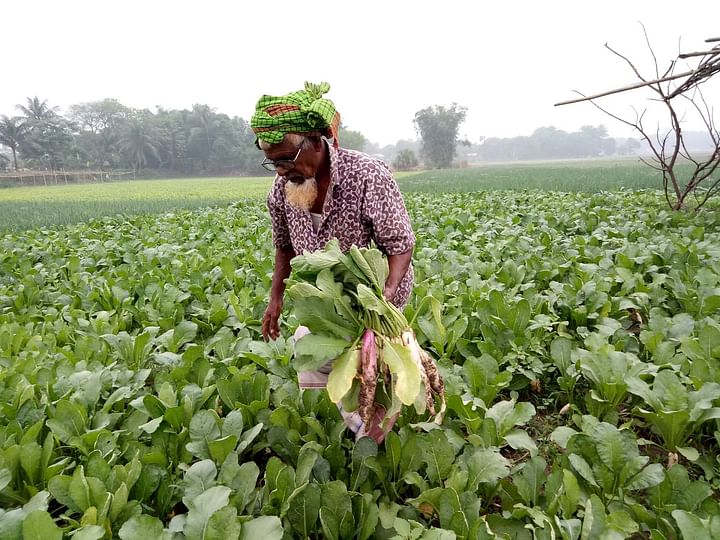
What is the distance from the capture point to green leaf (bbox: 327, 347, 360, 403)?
144 centimetres

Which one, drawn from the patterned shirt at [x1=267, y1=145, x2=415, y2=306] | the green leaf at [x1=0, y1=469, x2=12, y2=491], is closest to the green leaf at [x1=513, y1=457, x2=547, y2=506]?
the patterned shirt at [x1=267, y1=145, x2=415, y2=306]

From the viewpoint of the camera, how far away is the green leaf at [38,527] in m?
1.44

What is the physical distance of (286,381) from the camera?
105 inches

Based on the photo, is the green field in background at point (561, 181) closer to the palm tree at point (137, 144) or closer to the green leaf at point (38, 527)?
the green leaf at point (38, 527)

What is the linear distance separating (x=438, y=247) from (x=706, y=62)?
4771 millimetres

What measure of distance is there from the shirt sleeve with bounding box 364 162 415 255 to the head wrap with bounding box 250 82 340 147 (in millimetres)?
331

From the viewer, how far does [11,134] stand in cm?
4078

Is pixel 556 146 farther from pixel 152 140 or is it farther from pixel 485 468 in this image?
pixel 485 468

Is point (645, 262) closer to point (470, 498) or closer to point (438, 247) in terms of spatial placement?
point (438, 247)

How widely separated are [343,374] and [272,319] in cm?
116

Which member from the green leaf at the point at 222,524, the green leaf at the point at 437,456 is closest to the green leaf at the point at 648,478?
the green leaf at the point at 437,456

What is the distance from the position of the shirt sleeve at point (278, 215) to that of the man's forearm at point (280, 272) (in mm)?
45

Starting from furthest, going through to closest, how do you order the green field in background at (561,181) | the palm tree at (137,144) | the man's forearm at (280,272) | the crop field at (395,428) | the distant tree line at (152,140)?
the palm tree at (137,144) → the distant tree line at (152,140) → the green field in background at (561,181) → the man's forearm at (280,272) → the crop field at (395,428)

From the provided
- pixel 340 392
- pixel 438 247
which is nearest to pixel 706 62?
pixel 438 247
